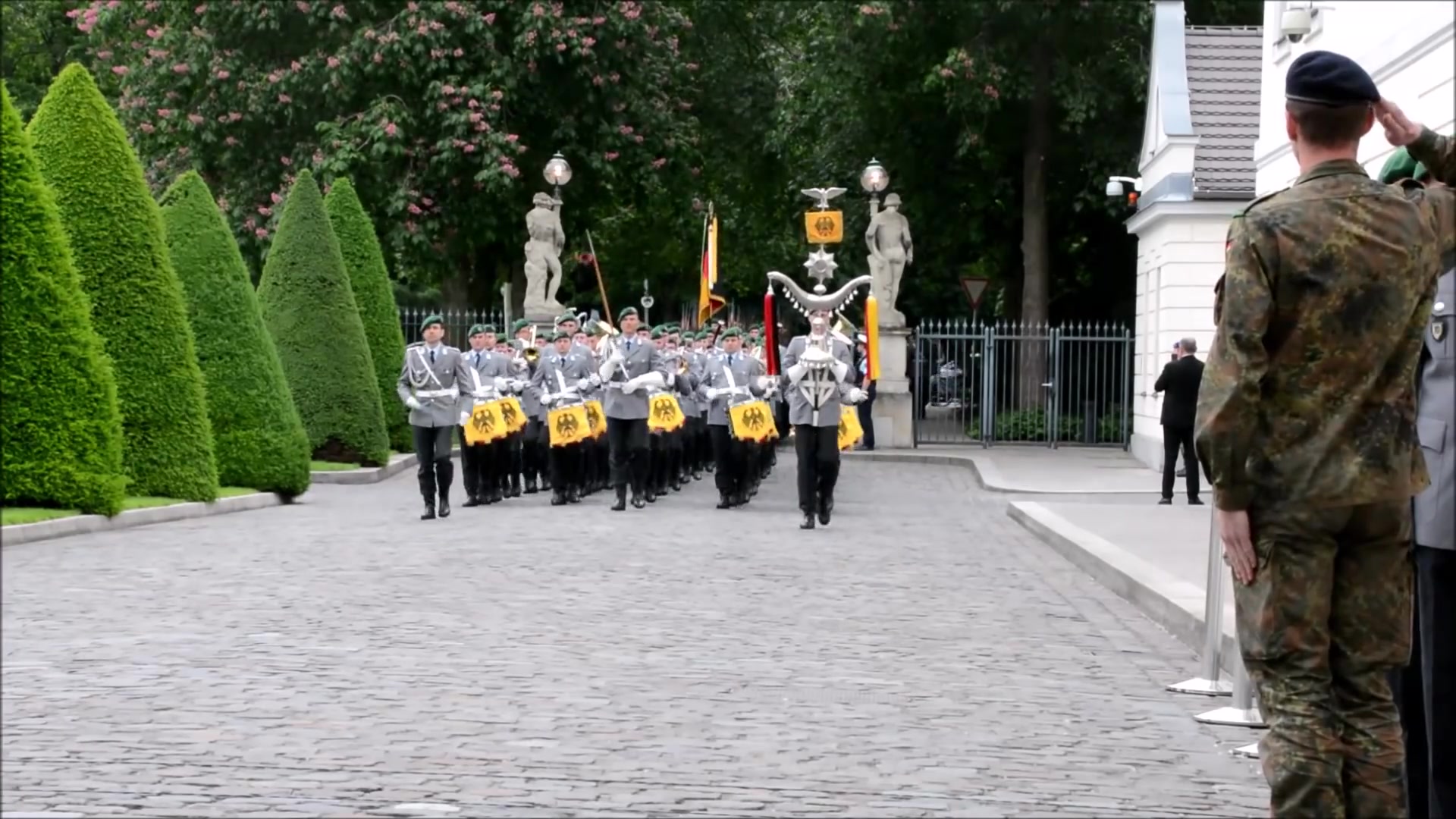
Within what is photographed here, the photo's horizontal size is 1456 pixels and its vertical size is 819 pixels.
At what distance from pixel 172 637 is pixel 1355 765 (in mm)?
6750

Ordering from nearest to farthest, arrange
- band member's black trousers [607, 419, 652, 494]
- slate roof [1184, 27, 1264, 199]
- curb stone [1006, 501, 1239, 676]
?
curb stone [1006, 501, 1239, 676] < band member's black trousers [607, 419, 652, 494] < slate roof [1184, 27, 1264, 199]

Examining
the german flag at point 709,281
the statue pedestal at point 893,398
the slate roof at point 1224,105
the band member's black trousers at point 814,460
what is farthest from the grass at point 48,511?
the statue pedestal at point 893,398

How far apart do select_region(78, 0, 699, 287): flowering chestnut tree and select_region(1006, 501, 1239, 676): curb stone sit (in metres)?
20.9

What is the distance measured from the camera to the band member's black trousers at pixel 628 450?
2108cm

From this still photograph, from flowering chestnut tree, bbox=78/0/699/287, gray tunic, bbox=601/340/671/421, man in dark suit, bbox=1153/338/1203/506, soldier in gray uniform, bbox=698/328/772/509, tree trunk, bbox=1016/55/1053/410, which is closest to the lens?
gray tunic, bbox=601/340/671/421

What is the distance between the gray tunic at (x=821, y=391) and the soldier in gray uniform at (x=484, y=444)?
3.47 metres

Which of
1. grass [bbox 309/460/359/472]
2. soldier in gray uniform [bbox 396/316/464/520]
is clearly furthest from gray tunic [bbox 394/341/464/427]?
grass [bbox 309/460/359/472]

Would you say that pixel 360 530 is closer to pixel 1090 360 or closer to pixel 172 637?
pixel 172 637

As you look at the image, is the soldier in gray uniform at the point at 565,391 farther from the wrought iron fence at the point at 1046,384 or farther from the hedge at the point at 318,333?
the wrought iron fence at the point at 1046,384

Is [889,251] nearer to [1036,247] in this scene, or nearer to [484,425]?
[1036,247]

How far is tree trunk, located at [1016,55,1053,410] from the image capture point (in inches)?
1484

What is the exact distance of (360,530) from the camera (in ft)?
57.7

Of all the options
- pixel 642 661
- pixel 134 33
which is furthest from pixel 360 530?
pixel 134 33

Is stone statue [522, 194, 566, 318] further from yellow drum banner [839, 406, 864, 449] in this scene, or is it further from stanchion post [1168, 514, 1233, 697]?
stanchion post [1168, 514, 1233, 697]
